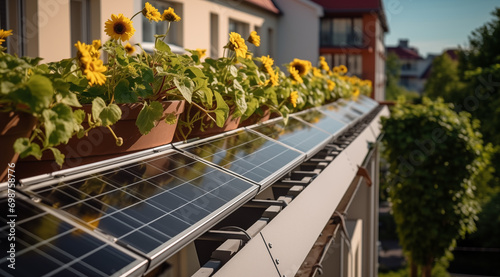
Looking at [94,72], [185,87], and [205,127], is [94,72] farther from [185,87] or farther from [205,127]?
[205,127]

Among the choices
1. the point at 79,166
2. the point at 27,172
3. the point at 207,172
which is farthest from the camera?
the point at 207,172

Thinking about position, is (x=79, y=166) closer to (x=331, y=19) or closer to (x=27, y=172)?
(x=27, y=172)

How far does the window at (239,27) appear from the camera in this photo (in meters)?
18.9

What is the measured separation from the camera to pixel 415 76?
316ft

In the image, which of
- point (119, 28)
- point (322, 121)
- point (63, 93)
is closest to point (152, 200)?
point (63, 93)

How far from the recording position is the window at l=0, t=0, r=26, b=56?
736 centimetres

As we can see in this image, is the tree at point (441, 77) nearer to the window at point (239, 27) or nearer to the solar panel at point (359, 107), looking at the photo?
the window at point (239, 27)

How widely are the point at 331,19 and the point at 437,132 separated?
23883mm

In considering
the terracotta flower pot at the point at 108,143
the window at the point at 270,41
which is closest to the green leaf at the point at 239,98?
the terracotta flower pot at the point at 108,143

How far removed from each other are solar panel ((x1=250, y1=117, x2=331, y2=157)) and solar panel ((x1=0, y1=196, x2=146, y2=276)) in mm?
2081

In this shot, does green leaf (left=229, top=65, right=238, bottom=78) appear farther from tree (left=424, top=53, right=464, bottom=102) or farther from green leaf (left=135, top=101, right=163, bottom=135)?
tree (left=424, top=53, right=464, bottom=102)

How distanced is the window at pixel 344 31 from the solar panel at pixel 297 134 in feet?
93.1

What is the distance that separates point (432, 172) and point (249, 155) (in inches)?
305

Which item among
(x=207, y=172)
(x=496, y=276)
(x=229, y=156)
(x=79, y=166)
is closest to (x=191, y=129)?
(x=229, y=156)
